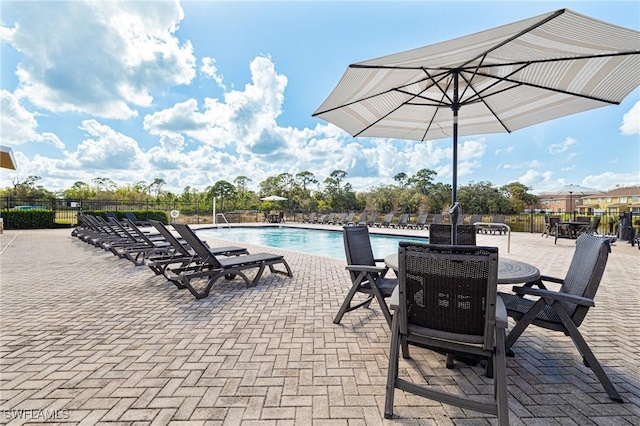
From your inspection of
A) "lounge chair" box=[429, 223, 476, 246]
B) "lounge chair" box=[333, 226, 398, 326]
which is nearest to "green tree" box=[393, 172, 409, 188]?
"lounge chair" box=[429, 223, 476, 246]

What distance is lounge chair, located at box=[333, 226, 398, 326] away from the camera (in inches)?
108

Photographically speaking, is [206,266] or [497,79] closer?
[497,79]

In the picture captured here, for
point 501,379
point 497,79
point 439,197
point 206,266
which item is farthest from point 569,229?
point 439,197

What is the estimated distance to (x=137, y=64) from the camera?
14828mm

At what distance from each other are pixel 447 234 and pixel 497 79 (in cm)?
204

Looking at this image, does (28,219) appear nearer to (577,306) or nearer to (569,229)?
(577,306)

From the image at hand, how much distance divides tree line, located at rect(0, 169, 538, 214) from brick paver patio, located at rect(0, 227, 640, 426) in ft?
70.4

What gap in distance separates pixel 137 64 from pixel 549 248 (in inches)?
732

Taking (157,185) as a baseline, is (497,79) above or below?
below

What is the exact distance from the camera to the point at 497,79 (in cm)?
375

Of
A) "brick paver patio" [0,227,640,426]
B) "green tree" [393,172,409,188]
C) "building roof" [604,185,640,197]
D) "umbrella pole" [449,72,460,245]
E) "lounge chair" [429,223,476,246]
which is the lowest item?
"brick paver patio" [0,227,640,426]

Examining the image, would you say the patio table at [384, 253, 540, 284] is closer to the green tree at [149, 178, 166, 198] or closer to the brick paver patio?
the brick paver patio

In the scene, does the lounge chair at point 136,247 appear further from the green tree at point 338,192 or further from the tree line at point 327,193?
the green tree at point 338,192

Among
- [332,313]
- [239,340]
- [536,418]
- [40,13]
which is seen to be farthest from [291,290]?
[40,13]
